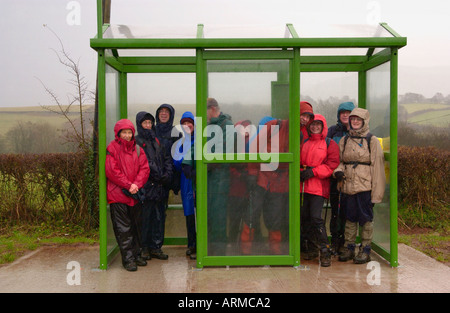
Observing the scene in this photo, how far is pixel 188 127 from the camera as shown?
5.39 metres

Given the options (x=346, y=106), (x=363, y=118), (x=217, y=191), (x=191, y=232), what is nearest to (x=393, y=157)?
(x=363, y=118)

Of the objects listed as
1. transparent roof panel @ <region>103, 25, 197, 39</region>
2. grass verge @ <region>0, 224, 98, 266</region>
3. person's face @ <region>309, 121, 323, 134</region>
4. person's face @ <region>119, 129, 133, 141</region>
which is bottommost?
grass verge @ <region>0, 224, 98, 266</region>

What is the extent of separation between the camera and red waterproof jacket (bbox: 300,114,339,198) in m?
5.02

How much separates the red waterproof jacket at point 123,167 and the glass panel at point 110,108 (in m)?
0.22

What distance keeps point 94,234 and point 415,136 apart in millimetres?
6956

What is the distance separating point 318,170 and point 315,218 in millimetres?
529

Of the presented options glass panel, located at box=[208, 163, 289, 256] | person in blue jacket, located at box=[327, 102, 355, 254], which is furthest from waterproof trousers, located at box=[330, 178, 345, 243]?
glass panel, located at box=[208, 163, 289, 256]

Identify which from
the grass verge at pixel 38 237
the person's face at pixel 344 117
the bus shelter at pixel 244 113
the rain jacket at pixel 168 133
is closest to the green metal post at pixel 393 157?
the bus shelter at pixel 244 113

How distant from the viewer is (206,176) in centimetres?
486

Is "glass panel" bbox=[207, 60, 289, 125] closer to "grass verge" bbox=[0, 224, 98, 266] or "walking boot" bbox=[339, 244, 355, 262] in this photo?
"walking boot" bbox=[339, 244, 355, 262]

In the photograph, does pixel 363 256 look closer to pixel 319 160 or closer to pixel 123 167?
pixel 319 160

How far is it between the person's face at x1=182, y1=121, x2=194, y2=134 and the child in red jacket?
0.64 metres

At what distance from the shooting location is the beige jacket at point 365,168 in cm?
498

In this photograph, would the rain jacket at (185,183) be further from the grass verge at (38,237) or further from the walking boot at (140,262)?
the grass verge at (38,237)
